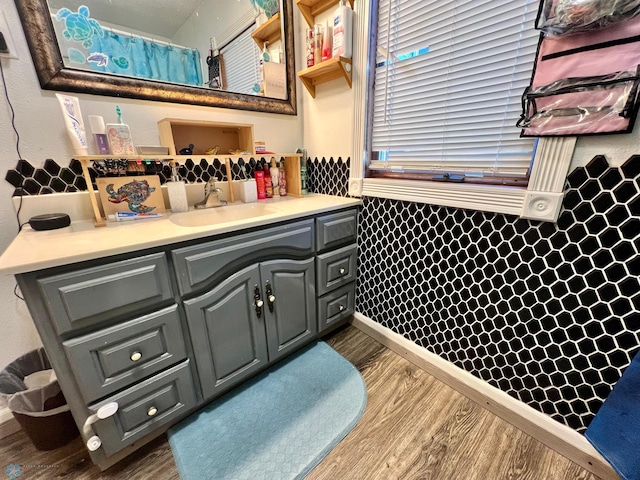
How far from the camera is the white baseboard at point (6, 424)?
115cm

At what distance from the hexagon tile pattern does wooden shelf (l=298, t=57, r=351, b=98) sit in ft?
2.42

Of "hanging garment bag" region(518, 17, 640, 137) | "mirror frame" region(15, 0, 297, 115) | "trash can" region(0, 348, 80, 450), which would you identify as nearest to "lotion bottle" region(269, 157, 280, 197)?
"mirror frame" region(15, 0, 297, 115)

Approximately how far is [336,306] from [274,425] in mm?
710

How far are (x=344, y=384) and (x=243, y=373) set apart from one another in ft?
1.75

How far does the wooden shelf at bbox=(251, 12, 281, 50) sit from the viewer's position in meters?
1.54

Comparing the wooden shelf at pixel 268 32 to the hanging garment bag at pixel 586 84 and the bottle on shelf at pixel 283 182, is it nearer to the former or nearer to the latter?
the bottle on shelf at pixel 283 182

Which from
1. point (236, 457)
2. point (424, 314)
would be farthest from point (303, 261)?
point (236, 457)

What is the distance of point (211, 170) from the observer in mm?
1517

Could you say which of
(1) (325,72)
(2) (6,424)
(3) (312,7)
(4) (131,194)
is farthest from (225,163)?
(2) (6,424)

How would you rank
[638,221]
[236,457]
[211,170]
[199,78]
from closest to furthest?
[638,221]
[236,457]
[199,78]
[211,170]

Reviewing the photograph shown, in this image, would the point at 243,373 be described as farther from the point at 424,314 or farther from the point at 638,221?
the point at 638,221

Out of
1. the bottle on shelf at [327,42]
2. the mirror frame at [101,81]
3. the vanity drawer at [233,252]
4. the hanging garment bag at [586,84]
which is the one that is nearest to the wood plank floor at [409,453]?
the vanity drawer at [233,252]

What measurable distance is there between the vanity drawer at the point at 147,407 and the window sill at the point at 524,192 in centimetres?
132

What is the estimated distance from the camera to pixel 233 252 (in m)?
1.09
